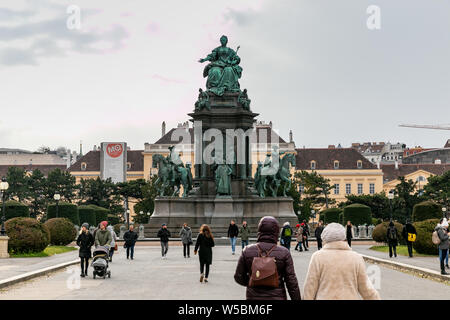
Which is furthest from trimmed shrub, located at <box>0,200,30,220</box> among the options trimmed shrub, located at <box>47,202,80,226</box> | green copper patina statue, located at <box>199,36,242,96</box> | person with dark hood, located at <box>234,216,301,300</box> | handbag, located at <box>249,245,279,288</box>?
handbag, located at <box>249,245,279,288</box>

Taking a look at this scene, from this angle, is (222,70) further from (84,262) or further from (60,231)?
(84,262)

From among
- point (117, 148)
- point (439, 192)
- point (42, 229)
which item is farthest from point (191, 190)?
point (117, 148)

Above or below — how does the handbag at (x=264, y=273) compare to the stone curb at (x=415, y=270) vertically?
above

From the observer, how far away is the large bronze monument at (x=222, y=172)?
45969 millimetres

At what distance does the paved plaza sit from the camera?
656 inches

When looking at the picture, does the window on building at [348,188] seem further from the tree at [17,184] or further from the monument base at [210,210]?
the monument base at [210,210]

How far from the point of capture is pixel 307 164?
141250mm

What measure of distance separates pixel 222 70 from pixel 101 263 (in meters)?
30.9

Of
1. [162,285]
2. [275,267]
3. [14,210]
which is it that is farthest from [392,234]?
[275,267]

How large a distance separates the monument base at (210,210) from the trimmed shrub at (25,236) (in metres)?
13.8

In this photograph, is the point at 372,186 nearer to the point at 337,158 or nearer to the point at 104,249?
the point at 337,158

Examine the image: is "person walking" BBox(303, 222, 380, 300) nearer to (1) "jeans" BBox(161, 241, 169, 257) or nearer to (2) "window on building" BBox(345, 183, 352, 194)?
(1) "jeans" BBox(161, 241, 169, 257)

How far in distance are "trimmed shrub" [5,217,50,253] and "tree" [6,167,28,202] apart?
6753cm

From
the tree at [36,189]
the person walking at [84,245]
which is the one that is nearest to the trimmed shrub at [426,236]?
the person walking at [84,245]
